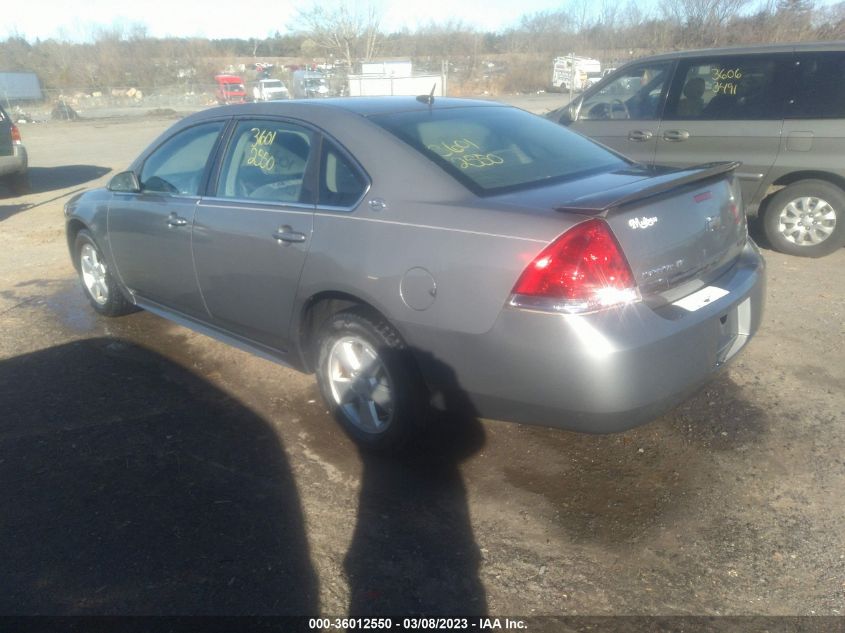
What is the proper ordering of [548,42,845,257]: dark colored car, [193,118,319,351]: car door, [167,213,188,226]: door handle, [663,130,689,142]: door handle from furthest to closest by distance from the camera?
[663,130,689,142]: door handle, [548,42,845,257]: dark colored car, [167,213,188,226]: door handle, [193,118,319,351]: car door

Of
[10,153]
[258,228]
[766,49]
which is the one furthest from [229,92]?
[258,228]

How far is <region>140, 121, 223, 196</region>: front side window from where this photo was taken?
4227 millimetres

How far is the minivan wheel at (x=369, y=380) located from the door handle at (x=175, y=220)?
1.24m

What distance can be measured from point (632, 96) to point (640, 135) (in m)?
0.48

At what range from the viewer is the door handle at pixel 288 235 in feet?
11.3

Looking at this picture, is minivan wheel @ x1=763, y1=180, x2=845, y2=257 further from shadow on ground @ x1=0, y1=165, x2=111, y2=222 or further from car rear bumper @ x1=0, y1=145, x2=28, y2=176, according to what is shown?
car rear bumper @ x1=0, y1=145, x2=28, y2=176

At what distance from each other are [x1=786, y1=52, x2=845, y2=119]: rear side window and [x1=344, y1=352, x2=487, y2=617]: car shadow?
4.60 metres

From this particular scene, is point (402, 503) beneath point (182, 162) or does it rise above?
beneath

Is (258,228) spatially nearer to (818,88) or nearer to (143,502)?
(143,502)

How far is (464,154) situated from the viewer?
338cm

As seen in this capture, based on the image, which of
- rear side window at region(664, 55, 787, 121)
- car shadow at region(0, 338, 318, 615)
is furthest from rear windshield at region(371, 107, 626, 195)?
rear side window at region(664, 55, 787, 121)

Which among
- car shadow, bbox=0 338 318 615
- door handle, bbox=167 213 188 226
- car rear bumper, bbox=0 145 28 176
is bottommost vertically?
car rear bumper, bbox=0 145 28 176

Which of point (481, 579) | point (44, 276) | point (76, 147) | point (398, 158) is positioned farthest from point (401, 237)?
point (76, 147)

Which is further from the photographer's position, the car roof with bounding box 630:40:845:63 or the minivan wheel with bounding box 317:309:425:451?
the car roof with bounding box 630:40:845:63
